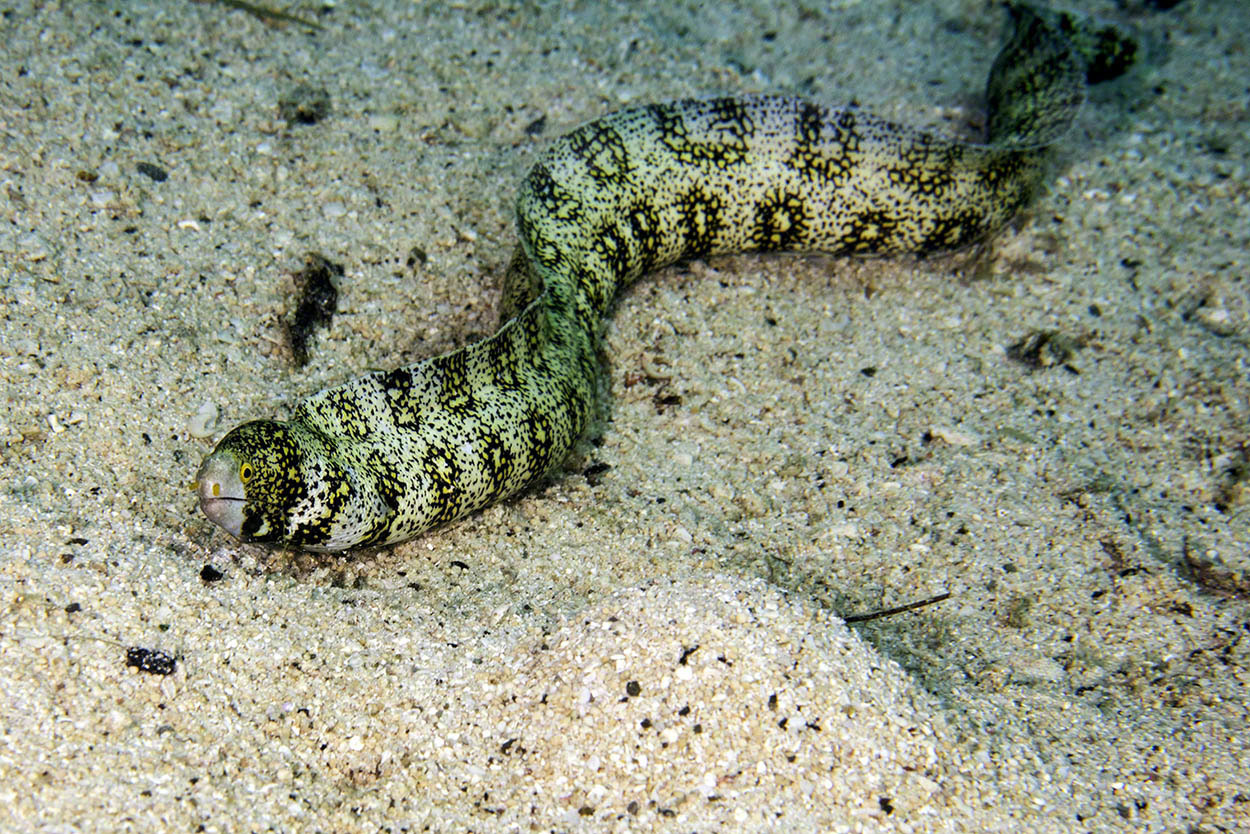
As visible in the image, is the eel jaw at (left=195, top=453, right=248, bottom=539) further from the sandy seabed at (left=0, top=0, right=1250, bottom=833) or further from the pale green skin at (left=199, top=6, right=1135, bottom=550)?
the sandy seabed at (left=0, top=0, right=1250, bottom=833)

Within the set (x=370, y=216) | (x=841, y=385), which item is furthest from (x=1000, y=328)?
(x=370, y=216)

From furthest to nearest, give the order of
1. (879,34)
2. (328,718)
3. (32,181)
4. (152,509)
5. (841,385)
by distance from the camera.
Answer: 1. (879,34)
2. (841,385)
3. (32,181)
4. (152,509)
5. (328,718)

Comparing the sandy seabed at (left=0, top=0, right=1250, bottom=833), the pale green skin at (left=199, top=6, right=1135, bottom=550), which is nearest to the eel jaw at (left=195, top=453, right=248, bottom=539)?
the pale green skin at (left=199, top=6, right=1135, bottom=550)

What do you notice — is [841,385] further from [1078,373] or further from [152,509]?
[152,509]

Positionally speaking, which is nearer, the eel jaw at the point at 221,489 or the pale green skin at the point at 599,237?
the eel jaw at the point at 221,489

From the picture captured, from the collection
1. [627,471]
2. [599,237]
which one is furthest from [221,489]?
[599,237]

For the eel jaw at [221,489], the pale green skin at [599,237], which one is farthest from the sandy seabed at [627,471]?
the eel jaw at [221,489]

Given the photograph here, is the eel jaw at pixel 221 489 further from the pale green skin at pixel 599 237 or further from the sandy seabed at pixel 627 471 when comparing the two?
the sandy seabed at pixel 627 471

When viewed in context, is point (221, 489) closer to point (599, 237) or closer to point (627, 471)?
point (627, 471)
